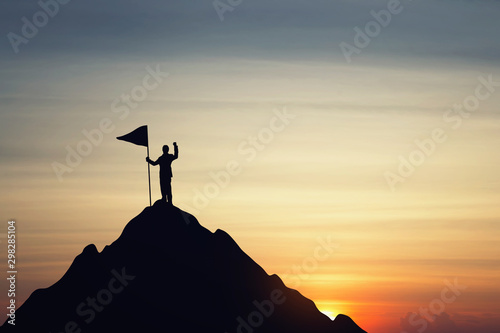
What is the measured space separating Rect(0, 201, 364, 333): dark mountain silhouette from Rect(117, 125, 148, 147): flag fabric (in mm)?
3912

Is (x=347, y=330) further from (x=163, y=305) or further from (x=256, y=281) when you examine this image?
(x=163, y=305)

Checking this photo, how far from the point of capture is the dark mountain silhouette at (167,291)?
179 ft

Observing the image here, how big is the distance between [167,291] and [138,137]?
364 inches

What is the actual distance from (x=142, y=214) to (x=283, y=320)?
10601 millimetres

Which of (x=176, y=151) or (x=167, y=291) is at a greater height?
(x=176, y=151)

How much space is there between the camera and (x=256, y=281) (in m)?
57.7

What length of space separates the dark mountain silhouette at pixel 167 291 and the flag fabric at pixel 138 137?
391cm

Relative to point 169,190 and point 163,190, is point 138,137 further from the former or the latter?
point 169,190

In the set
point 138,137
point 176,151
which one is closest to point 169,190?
point 176,151

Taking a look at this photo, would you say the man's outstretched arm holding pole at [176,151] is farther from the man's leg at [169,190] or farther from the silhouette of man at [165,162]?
the man's leg at [169,190]

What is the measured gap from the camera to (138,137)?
2218 inches

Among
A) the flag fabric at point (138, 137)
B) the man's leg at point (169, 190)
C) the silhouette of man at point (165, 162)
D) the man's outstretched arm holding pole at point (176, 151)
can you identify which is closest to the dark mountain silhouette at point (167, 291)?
the man's leg at point (169, 190)

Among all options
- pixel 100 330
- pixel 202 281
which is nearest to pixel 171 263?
pixel 202 281

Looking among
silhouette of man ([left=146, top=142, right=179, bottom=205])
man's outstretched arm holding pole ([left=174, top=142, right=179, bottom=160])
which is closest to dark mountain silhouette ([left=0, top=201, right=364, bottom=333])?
silhouette of man ([left=146, top=142, right=179, bottom=205])
